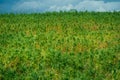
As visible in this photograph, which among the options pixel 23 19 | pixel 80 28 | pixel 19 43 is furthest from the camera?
pixel 23 19

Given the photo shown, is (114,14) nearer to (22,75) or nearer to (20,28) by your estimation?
(20,28)

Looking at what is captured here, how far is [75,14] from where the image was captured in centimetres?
2647

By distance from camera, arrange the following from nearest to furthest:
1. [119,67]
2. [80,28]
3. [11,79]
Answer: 1. [11,79]
2. [119,67]
3. [80,28]

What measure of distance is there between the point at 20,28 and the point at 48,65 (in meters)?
9.44

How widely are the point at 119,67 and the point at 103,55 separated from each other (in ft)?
3.71

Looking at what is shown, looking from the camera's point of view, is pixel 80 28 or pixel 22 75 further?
pixel 80 28

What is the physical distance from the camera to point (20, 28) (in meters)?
19.9

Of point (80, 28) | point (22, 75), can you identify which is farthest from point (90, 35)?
point (22, 75)

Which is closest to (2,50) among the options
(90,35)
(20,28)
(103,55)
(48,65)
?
(48,65)

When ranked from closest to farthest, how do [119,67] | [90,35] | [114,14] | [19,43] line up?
[119,67] → [19,43] → [90,35] → [114,14]

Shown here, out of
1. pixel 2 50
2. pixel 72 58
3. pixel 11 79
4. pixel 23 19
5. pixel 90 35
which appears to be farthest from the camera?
pixel 23 19

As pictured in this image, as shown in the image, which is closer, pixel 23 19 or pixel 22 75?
pixel 22 75

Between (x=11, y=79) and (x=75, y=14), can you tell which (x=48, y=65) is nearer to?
(x=11, y=79)

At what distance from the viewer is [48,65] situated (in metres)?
10.8
